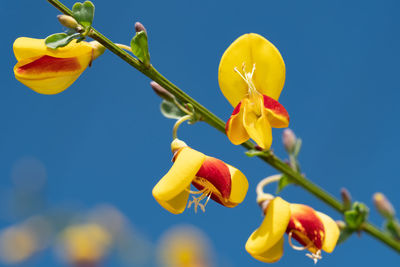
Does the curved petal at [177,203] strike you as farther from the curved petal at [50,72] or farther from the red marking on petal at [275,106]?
the curved petal at [50,72]

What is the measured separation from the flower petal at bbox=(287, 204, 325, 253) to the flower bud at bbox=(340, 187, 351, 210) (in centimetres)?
19

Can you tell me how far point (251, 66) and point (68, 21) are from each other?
0.58m

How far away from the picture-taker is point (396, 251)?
153cm

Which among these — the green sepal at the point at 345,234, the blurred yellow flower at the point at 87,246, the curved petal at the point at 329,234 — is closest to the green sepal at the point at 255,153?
the curved petal at the point at 329,234

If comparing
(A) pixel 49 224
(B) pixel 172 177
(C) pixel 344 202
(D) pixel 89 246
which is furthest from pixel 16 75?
(D) pixel 89 246

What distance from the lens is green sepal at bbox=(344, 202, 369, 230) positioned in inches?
61.6

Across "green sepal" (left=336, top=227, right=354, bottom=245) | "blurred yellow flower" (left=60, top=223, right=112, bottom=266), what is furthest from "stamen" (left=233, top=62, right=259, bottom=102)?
"blurred yellow flower" (left=60, top=223, right=112, bottom=266)

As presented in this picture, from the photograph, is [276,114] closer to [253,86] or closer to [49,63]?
[253,86]

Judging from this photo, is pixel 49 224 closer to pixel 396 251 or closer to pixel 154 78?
pixel 154 78

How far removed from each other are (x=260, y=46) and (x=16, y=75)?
2.49 ft

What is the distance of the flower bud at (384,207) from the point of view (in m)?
1.75

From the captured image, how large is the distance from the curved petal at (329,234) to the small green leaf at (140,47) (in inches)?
29.0

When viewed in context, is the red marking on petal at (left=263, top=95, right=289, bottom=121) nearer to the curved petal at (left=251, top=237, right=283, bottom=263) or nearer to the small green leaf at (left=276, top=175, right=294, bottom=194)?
the small green leaf at (left=276, top=175, right=294, bottom=194)

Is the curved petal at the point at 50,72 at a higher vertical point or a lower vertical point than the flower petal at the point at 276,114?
lower
